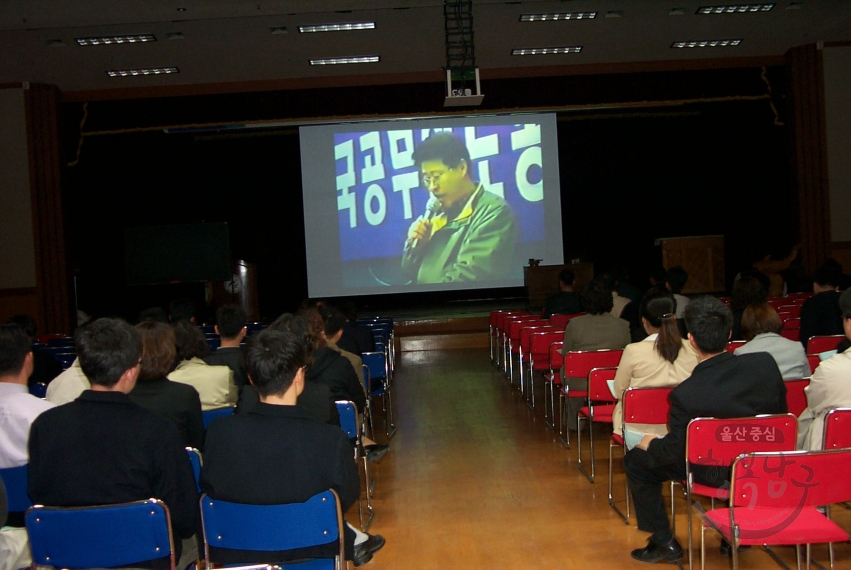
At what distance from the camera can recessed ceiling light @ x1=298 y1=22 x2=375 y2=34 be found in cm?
931

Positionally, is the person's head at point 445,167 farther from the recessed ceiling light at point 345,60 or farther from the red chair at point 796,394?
the red chair at point 796,394

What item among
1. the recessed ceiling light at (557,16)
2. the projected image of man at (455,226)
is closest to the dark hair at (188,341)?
the recessed ceiling light at (557,16)

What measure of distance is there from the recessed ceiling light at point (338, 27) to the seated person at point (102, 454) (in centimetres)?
785

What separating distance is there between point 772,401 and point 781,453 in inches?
24.3

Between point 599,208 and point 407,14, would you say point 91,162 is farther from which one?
point 599,208

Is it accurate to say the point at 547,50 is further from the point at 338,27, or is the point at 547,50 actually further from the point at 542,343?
the point at 542,343

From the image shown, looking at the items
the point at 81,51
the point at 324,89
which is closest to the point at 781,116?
the point at 324,89

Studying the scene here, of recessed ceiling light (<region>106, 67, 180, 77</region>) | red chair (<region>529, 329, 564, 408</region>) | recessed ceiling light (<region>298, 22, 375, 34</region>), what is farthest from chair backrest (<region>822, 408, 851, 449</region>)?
recessed ceiling light (<region>106, 67, 180, 77</region>)

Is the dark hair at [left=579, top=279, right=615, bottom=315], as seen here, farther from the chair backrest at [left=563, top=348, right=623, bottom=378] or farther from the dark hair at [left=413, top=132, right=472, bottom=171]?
the dark hair at [left=413, top=132, right=472, bottom=171]

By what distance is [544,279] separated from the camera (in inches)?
444

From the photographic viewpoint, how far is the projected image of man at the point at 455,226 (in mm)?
11734

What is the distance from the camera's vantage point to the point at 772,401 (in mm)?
2828

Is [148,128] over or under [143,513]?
over

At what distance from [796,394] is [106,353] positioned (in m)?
2.90
